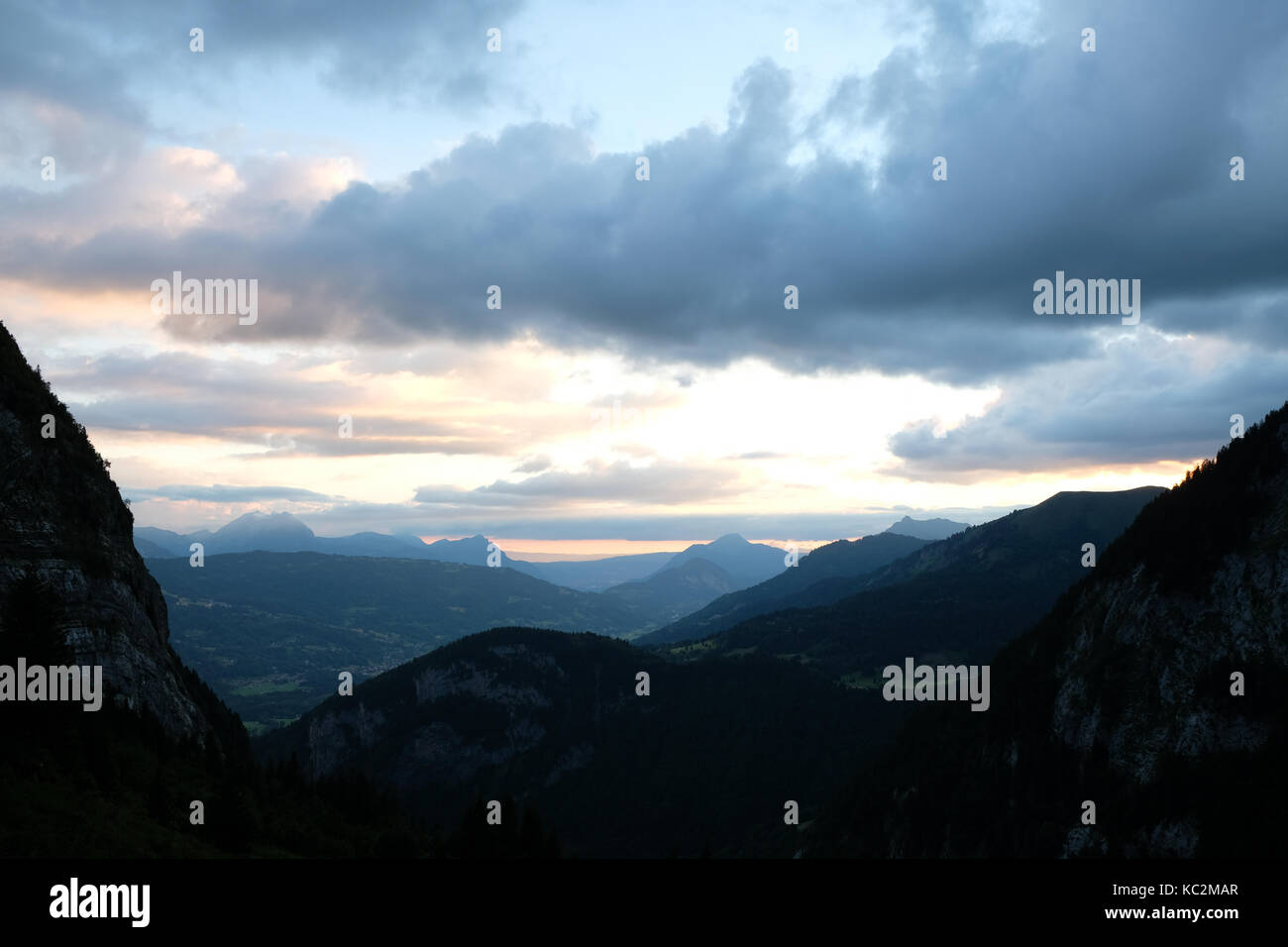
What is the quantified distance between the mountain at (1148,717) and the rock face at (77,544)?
490 ft

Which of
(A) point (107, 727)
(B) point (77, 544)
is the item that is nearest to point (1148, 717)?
(A) point (107, 727)

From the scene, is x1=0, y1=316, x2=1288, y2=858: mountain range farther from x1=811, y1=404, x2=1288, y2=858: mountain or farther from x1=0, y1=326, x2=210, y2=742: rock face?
x1=811, y1=404, x2=1288, y2=858: mountain

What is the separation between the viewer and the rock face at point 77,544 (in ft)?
285

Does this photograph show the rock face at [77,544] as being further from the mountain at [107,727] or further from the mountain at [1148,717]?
the mountain at [1148,717]

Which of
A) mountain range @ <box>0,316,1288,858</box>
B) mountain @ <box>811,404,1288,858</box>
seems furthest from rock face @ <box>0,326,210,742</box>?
mountain @ <box>811,404,1288,858</box>

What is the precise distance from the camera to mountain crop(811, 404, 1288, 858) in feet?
397

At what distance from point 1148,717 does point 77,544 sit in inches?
7046

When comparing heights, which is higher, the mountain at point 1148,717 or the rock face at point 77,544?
the rock face at point 77,544

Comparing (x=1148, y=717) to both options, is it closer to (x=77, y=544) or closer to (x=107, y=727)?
(x=107, y=727)

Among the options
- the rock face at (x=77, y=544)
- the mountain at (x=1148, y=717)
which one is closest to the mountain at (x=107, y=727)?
the rock face at (x=77, y=544)

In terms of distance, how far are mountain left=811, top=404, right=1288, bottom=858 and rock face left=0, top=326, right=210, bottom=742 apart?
150 meters

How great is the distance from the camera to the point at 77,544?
94.8m

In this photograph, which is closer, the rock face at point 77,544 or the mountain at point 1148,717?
the rock face at point 77,544
